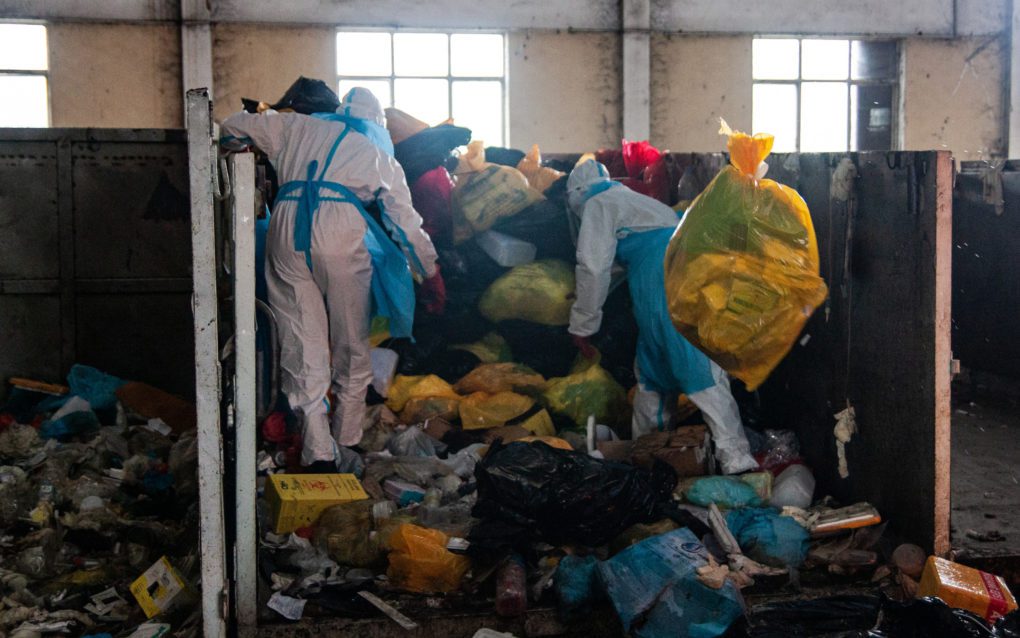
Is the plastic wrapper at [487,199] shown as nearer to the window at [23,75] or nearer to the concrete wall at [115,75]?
the concrete wall at [115,75]

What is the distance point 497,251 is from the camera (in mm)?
5414

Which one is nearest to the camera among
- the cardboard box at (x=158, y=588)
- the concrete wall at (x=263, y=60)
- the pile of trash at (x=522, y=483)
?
the pile of trash at (x=522, y=483)

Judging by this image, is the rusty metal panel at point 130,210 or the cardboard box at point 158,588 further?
the rusty metal panel at point 130,210

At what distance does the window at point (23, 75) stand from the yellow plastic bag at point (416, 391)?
21.6 feet

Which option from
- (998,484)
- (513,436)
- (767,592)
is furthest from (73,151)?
(998,484)

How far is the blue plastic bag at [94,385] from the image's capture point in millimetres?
5445

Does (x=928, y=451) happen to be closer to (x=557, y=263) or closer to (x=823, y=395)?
(x=823, y=395)

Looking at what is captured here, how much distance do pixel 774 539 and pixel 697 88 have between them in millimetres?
8081

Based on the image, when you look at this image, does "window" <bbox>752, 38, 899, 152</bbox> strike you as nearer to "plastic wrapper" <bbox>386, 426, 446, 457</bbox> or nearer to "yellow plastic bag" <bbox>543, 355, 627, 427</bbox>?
"yellow plastic bag" <bbox>543, 355, 627, 427</bbox>

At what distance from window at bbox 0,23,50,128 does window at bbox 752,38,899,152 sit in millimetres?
6971

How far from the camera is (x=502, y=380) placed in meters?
5.08

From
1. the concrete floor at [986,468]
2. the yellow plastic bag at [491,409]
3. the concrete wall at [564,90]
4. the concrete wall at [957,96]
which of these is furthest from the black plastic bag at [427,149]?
the concrete wall at [957,96]

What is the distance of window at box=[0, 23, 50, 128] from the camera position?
9.95 m

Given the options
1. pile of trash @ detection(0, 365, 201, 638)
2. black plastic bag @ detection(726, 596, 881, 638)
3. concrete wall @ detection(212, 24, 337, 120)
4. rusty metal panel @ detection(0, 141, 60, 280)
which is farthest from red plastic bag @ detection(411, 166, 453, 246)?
concrete wall @ detection(212, 24, 337, 120)
